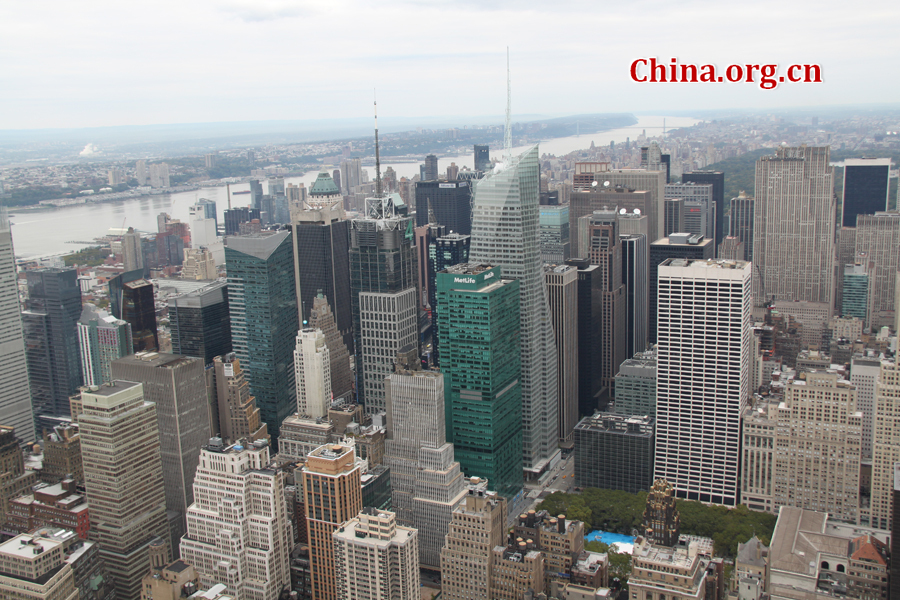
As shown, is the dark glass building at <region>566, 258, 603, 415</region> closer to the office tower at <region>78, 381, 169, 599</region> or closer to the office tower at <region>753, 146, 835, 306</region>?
the office tower at <region>753, 146, 835, 306</region>

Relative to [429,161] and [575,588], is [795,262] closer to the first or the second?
[429,161]

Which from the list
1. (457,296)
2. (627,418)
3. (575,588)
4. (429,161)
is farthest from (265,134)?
(575,588)

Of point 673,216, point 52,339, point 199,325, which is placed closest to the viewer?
point 52,339

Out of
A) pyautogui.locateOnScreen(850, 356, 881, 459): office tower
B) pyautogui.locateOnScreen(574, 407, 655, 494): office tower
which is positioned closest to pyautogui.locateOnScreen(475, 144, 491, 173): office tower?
pyautogui.locateOnScreen(574, 407, 655, 494): office tower

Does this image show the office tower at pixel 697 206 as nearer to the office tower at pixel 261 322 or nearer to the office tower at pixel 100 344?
the office tower at pixel 261 322

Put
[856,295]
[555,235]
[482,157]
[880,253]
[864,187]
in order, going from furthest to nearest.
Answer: [864,187], [482,157], [555,235], [880,253], [856,295]

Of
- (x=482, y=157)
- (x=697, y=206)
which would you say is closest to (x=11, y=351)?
(x=482, y=157)

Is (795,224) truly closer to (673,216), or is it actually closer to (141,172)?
(673,216)
